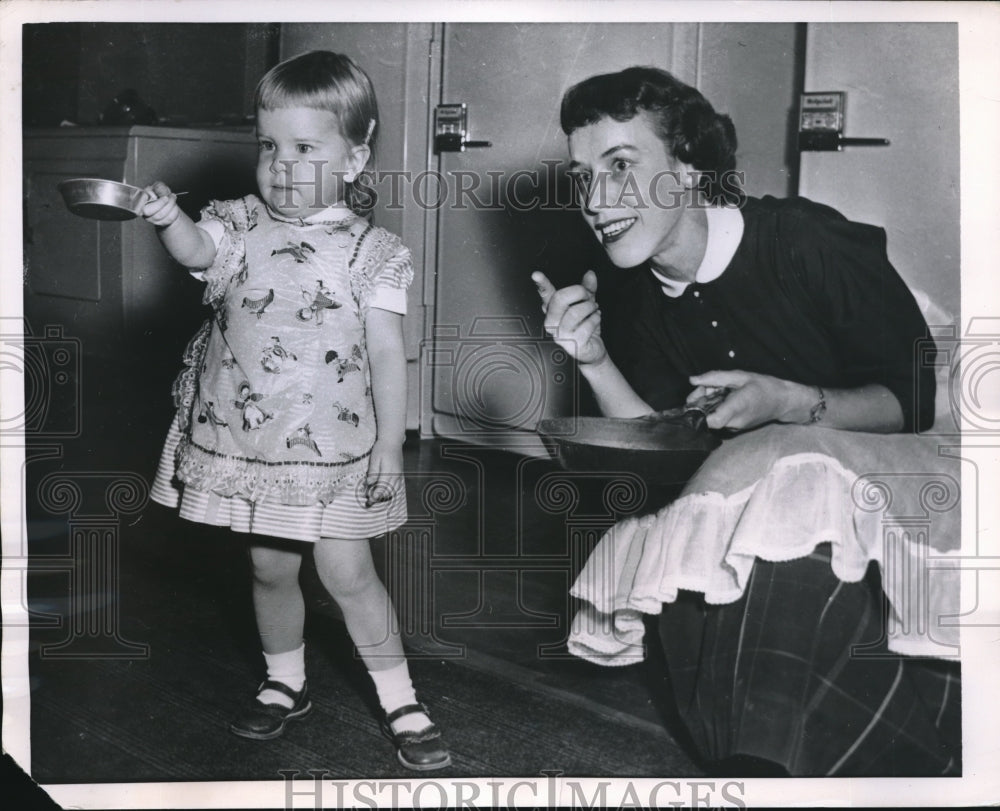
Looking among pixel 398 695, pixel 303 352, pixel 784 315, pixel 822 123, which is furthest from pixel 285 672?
pixel 822 123

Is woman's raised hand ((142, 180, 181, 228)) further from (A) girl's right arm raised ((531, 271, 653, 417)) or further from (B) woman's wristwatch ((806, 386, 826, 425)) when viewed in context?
(B) woman's wristwatch ((806, 386, 826, 425))

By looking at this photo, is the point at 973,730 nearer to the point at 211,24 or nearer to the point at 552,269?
the point at 552,269

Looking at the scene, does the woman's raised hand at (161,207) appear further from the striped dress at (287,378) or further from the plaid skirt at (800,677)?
the plaid skirt at (800,677)

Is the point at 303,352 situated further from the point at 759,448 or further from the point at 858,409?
the point at 858,409

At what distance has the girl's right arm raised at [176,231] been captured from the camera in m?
1.05

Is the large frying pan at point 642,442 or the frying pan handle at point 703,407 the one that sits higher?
the frying pan handle at point 703,407

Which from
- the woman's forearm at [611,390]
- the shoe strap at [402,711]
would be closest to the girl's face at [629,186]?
the woman's forearm at [611,390]

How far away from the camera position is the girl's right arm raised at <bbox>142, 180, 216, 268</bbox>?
1.05 m

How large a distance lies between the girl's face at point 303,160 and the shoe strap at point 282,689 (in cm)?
52

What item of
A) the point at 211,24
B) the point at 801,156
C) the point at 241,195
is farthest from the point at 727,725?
the point at 211,24

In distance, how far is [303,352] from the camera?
1088mm

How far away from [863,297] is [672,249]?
22cm

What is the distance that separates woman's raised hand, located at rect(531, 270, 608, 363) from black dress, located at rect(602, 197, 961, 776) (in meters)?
0.02

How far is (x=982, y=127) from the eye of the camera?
3.80ft
